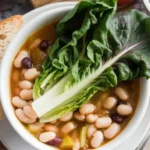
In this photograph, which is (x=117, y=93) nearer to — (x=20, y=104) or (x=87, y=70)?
(x=87, y=70)

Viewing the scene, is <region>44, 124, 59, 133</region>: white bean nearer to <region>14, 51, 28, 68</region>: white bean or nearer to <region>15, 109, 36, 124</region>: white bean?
<region>15, 109, 36, 124</region>: white bean

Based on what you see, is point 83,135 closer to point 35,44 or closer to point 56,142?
point 56,142

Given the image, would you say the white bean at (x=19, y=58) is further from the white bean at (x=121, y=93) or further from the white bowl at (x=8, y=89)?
the white bean at (x=121, y=93)

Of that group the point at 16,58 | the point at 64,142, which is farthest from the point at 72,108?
the point at 16,58

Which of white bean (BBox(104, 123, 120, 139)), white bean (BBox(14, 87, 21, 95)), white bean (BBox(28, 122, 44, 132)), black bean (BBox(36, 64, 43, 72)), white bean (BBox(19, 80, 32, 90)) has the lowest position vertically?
white bean (BBox(104, 123, 120, 139))

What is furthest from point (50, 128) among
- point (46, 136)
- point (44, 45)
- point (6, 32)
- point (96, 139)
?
point (6, 32)

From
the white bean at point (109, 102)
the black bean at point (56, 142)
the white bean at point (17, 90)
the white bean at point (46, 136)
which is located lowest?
the black bean at point (56, 142)

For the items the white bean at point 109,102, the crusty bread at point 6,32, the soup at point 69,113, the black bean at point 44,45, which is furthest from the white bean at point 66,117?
the crusty bread at point 6,32

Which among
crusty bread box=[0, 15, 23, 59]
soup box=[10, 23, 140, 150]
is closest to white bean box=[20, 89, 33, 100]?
soup box=[10, 23, 140, 150]
